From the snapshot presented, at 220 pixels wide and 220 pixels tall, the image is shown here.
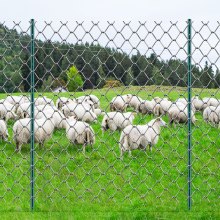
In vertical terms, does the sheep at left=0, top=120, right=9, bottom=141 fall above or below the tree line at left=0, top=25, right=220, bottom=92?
below

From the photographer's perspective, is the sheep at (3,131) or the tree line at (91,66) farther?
the sheep at (3,131)

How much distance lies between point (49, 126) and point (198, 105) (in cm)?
1183

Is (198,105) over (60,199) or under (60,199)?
over

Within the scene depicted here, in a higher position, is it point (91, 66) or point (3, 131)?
point (91, 66)

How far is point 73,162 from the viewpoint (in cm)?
1226

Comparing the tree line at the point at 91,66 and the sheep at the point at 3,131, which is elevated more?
the tree line at the point at 91,66

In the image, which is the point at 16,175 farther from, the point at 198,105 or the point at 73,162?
the point at 198,105

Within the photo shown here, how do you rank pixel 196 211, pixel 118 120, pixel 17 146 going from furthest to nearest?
pixel 118 120
pixel 17 146
pixel 196 211

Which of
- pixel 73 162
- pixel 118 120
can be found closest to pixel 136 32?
pixel 73 162

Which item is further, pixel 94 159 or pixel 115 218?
pixel 94 159

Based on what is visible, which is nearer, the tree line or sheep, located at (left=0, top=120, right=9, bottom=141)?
the tree line

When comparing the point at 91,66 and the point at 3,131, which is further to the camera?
the point at 3,131

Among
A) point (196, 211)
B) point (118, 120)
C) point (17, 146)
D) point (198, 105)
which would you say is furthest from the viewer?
point (198, 105)

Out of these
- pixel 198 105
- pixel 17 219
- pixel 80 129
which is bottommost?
pixel 17 219
